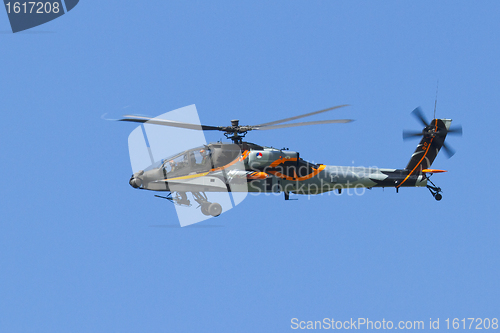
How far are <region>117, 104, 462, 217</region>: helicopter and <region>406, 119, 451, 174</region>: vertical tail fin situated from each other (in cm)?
70

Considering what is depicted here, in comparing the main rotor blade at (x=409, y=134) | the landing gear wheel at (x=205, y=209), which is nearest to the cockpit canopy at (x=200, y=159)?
the landing gear wheel at (x=205, y=209)

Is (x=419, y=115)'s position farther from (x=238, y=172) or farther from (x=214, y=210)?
(x=214, y=210)

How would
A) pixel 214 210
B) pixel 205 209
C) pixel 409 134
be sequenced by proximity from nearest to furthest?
1. pixel 214 210
2. pixel 205 209
3. pixel 409 134

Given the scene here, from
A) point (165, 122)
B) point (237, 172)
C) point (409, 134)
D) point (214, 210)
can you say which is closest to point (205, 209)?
point (214, 210)

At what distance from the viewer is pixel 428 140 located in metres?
21.0

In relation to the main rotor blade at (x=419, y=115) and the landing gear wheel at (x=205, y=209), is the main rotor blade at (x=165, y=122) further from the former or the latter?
the main rotor blade at (x=419, y=115)

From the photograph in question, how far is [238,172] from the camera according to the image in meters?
18.7

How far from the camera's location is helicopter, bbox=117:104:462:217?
18281mm

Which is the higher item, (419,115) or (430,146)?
(419,115)

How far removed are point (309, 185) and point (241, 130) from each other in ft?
12.0

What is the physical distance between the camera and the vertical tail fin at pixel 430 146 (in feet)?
68.3

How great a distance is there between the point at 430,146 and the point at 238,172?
8529 millimetres

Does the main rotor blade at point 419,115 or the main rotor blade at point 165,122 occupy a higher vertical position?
the main rotor blade at point 165,122

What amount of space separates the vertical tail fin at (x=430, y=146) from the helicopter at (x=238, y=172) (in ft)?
2.31
